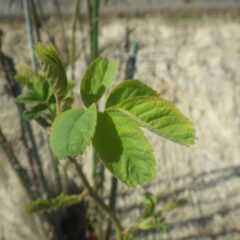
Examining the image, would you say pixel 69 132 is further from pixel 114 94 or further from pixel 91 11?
pixel 91 11

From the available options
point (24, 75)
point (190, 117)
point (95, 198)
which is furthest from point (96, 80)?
point (190, 117)

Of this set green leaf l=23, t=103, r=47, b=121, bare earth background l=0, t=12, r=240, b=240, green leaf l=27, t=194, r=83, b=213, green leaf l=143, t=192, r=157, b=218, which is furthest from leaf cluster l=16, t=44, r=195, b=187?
bare earth background l=0, t=12, r=240, b=240

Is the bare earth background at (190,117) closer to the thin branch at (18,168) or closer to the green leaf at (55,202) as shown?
the thin branch at (18,168)

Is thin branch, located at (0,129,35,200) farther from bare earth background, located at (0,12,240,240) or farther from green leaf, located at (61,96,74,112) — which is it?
green leaf, located at (61,96,74,112)

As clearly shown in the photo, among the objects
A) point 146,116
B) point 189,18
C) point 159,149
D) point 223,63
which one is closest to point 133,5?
point 189,18

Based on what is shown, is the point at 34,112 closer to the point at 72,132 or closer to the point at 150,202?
the point at 72,132
